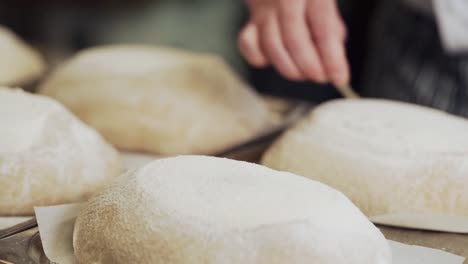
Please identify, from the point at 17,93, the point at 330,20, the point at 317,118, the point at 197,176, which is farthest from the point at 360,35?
the point at 197,176

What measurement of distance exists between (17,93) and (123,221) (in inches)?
17.6

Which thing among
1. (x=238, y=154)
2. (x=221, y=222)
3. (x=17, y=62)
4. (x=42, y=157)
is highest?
(x=221, y=222)

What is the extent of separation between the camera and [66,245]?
87 centimetres

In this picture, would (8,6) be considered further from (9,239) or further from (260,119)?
(9,239)

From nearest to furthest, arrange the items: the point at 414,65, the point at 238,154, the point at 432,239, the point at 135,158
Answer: the point at 432,239 < the point at 238,154 < the point at 135,158 < the point at 414,65

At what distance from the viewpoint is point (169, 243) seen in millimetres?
741

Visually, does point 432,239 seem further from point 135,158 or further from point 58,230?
point 135,158

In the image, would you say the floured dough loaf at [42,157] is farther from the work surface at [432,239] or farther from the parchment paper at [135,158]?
the work surface at [432,239]

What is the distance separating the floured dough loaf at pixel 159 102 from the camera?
1422 millimetres

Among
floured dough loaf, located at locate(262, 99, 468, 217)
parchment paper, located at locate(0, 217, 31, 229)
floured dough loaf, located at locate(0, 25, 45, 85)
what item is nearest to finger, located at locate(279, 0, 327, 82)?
floured dough loaf, located at locate(262, 99, 468, 217)

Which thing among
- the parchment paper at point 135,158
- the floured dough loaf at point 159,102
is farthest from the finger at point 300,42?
the parchment paper at point 135,158

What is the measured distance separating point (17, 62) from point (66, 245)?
1016 millimetres

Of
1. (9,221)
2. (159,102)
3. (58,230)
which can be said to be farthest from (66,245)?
(159,102)

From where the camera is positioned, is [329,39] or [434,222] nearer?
[434,222]
